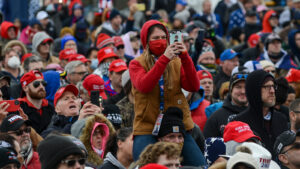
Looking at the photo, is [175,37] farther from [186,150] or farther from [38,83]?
[38,83]

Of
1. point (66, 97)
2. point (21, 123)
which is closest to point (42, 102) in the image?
point (66, 97)

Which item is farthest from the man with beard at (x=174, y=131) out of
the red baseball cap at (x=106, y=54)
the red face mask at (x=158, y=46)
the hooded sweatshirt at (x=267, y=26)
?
the hooded sweatshirt at (x=267, y=26)

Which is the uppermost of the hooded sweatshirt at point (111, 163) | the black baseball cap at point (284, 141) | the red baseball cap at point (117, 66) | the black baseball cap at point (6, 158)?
the red baseball cap at point (117, 66)

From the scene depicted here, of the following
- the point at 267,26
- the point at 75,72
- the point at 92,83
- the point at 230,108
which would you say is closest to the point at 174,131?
the point at 230,108

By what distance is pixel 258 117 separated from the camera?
9.05m

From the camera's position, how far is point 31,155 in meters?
8.02

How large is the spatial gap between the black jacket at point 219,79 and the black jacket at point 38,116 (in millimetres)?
3186

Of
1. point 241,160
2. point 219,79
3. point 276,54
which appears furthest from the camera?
point 276,54

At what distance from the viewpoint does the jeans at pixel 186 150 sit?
A: 737cm

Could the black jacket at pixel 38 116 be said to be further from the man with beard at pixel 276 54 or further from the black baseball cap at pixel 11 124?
the man with beard at pixel 276 54

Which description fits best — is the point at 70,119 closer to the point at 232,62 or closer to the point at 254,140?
the point at 254,140

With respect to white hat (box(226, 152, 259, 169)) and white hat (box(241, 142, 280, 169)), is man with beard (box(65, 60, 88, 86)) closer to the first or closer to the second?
white hat (box(241, 142, 280, 169))

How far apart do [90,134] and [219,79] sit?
5.14 meters

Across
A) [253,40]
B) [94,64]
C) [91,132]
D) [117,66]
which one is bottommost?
[91,132]
